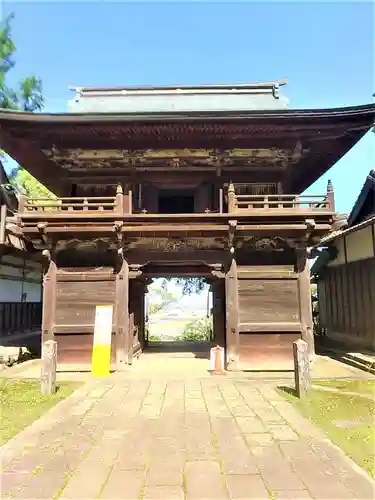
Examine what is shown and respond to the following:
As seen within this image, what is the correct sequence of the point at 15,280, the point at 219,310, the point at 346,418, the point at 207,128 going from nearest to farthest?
the point at 346,418
the point at 207,128
the point at 219,310
the point at 15,280

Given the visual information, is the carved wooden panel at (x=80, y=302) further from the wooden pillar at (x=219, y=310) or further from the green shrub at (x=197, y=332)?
the green shrub at (x=197, y=332)

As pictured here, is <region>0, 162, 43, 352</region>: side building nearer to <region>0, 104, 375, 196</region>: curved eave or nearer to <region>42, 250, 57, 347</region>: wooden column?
<region>42, 250, 57, 347</region>: wooden column

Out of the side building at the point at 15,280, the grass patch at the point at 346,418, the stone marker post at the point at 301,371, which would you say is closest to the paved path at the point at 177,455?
the grass patch at the point at 346,418

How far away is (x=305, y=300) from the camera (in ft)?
35.7

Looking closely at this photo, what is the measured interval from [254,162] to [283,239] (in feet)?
9.31

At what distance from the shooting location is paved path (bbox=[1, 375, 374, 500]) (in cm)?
381

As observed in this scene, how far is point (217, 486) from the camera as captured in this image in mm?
3877

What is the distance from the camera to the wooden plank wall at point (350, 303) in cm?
1204

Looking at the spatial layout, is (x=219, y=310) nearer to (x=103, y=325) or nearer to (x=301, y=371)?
(x=103, y=325)

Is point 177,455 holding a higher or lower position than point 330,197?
lower

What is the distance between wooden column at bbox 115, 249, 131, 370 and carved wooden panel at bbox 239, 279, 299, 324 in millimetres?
3380

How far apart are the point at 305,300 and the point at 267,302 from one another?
3.55 feet

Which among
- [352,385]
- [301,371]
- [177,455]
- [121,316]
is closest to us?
[177,455]

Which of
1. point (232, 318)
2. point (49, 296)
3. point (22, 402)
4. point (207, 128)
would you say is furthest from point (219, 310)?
point (22, 402)
